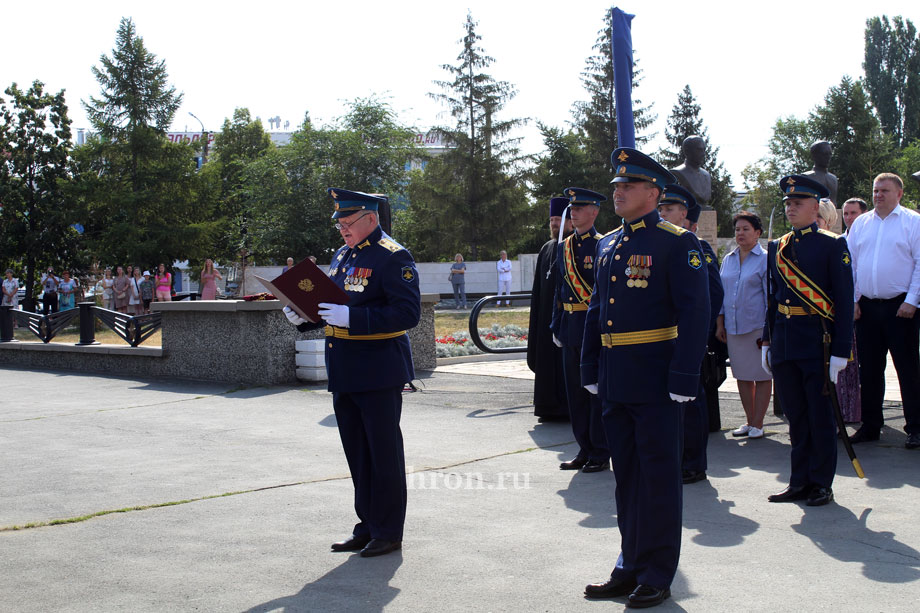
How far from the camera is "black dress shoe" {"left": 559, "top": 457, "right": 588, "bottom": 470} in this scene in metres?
6.56

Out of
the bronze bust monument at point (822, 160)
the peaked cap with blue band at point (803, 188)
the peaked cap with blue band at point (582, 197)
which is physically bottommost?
the peaked cap with blue band at point (803, 188)

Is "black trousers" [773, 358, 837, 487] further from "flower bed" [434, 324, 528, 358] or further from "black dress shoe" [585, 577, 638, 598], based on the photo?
"flower bed" [434, 324, 528, 358]

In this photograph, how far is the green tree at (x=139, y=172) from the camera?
127ft

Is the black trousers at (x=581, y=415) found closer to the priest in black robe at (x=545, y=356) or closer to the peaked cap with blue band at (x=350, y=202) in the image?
the priest in black robe at (x=545, y=356)

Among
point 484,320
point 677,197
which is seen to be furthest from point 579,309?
point 484,320

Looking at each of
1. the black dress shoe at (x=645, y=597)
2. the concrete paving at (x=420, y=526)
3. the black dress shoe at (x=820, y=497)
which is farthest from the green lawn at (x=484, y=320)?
the black dress shoe at (x=645, y=597)

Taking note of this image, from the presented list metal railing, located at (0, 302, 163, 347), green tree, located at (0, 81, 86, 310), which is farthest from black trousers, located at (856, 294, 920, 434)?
green tree, located at (0, 81, 86, 310)

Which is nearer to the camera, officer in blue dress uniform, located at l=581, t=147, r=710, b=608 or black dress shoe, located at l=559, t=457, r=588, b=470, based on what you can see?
officer in blue dress uniform, located at l=581, t=147, r=710, b=608

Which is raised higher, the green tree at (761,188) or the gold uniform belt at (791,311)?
the green tree at (761,188)

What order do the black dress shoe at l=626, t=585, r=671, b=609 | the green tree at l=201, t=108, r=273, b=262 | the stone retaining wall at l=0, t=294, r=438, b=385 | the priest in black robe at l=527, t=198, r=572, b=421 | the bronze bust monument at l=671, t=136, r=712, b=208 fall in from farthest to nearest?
the green tree at l=201, t=108, r=273, b=262
the stone retaining wall at l=0, t=294, r=438, b=385
the bronze bust monument at l=671, t=136, r=712, b=208
the priest in black robe at l=527, t=198, r=572, b=421
the black dress shoe at l=626, t=585, r=671, b=609

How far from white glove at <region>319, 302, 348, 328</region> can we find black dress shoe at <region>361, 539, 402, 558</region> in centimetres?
111

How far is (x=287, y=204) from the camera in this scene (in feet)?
145

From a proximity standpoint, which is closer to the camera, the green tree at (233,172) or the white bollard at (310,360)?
the white bollard at (310,360)

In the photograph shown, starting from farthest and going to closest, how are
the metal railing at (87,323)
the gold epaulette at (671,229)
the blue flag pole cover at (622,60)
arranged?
the metal railing at (87,323)
the blue flag pole cover at (622,60)
the gold epaulette at (671,229)
